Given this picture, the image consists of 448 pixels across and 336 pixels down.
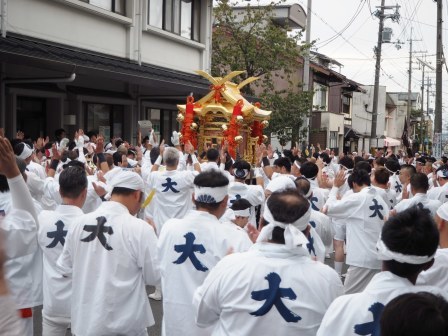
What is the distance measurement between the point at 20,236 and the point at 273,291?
1650mm

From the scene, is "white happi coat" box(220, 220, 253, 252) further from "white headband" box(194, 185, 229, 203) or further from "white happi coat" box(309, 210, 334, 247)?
"white happi coat" box(309, 210, 334, 247)

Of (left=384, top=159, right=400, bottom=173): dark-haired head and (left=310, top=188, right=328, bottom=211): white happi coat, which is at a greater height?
(left=384, top=159, right=400, bottom=173): dark-haired head

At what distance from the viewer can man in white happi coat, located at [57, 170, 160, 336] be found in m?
3.93

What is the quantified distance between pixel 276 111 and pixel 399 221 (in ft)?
72.8

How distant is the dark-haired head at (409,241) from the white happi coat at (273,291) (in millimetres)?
419

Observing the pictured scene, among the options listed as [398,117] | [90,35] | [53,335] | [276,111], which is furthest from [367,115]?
[53,335]

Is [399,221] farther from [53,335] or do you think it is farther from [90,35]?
[90,35]

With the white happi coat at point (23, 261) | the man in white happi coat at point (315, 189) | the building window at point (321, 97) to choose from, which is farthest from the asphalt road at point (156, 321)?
the building window at point (321, 97)

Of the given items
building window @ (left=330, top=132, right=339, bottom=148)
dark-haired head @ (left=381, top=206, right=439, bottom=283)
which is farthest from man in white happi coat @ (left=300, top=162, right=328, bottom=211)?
building window @ (left=330, top=132, right=339, bottom=148)

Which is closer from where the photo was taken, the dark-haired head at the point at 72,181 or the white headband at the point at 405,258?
the white headband at the point at 405,258

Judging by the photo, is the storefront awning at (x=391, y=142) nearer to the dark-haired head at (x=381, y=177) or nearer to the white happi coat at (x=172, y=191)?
the dark-haired head at (x=381, y=177)

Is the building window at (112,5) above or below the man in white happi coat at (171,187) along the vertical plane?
above

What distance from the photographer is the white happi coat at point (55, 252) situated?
4520 mm

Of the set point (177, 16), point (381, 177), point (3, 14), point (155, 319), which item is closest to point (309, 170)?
point (381, 177)
